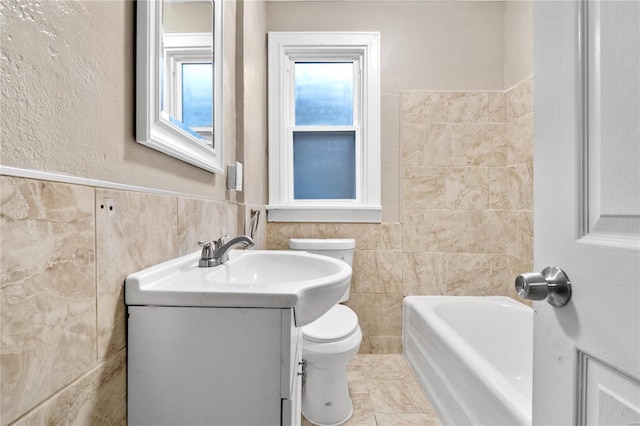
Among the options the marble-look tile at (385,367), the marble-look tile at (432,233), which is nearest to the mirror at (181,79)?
the marble-look tile at (432,233)

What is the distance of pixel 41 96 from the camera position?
45cm

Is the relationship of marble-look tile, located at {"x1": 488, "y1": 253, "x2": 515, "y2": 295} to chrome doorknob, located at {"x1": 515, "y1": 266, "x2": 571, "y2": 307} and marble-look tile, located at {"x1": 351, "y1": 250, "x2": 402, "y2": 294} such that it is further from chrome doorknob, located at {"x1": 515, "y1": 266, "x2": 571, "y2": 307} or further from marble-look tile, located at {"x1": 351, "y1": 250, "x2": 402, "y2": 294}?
chrome doorknob, located at {"x1": 515, "y1": 266, "x2": 571, "y2": 307}

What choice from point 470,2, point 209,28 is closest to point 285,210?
point 209,28

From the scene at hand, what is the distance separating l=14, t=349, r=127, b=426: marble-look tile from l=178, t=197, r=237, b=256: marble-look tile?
35 cm

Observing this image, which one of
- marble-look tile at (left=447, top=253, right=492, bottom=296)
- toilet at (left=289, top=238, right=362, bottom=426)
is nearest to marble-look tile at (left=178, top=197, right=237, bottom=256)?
toilet at (left=289, top=238, right=362, bottom=426)

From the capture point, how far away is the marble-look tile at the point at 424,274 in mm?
2088

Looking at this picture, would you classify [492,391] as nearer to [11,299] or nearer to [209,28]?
[11,299]

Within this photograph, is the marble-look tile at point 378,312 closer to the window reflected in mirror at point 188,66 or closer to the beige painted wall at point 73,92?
the window reflected in mirror at point 188,66

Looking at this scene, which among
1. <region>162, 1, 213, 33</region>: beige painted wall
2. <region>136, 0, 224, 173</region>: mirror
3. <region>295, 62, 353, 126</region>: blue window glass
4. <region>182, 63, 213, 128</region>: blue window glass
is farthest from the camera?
<region>295, 62, 353, 126</region>: blue window glass

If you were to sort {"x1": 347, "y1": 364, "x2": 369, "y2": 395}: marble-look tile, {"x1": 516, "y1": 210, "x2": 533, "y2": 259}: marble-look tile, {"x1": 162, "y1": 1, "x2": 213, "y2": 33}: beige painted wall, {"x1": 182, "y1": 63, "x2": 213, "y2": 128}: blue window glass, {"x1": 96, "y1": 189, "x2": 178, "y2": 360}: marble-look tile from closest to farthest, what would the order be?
{"x1": 96, "y1": 189, "x2": 178, "y2": 360}: marble-look tile < {"x1": 162, "y1": 1, "x2": 213, "y2": 33}: beige painted wall < {"x1": 182, "y1": 63, "x2": 213, "y2": 128}: blue window glass < {"x1": 347, "y1": 364, "x2": 369, "y2": 395}: marble-look tile < {"x1": 516, "y1": 210, "x2": 533, "y2": 259}: marble-look tile

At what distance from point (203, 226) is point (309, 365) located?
2.76 feet

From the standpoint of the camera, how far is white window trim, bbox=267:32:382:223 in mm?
2090

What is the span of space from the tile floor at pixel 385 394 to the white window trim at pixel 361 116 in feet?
3.05

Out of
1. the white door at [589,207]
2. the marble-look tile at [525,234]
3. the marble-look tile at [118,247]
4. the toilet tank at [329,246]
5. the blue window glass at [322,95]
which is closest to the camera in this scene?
the white door at [589,207]
